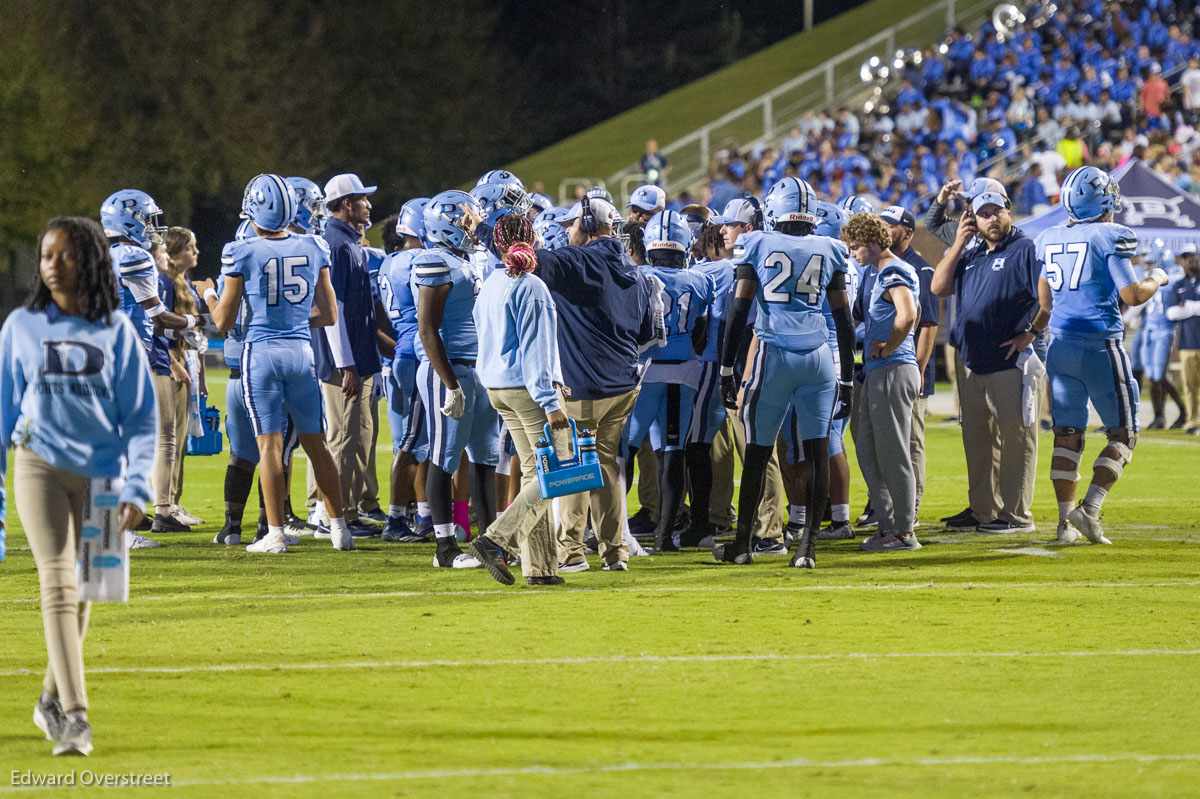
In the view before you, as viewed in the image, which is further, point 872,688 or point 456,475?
point 456,475

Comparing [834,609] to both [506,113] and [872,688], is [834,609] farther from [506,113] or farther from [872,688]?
[506,113]

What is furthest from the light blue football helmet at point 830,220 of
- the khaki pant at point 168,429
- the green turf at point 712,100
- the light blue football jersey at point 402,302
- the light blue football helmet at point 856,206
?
the green turf at point 712,100

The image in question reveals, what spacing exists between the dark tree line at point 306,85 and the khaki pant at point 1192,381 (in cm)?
2901

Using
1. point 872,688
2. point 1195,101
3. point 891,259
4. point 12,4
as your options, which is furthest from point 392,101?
point 872,688

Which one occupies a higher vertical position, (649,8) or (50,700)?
(649,8)

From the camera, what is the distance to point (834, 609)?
820 cm

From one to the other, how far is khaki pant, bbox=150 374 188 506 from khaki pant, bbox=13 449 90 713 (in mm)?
5064

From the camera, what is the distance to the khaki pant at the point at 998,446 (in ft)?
36.0

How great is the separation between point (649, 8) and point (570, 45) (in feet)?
10.7

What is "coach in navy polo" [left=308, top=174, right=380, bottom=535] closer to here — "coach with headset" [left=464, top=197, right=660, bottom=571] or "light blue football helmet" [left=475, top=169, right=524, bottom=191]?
"light blue football helmet" [left=475, top=169, right=524, bottom=191]

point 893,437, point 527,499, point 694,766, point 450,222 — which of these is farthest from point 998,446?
point 694,766

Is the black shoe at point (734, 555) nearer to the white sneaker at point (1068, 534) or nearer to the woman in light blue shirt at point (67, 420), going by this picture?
the white sneaker at point (1068, 534)

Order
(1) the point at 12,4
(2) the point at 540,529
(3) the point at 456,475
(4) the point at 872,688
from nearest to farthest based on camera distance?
1. (4) the point at 872,688
2. (2) the point at 540,529
3. (3) the point at 456,475
4. (1) the point at 12,4

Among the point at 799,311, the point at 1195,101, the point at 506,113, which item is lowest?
the point at 799,311
